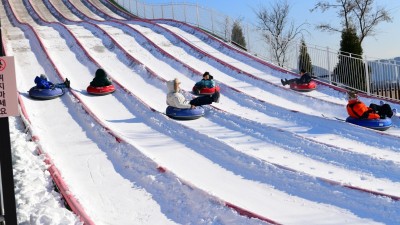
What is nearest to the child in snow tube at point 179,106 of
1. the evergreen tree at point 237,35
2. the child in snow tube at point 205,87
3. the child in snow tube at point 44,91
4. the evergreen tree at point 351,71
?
the child in snow tube at point 205,87

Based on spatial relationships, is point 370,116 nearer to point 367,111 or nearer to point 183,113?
point 367,111

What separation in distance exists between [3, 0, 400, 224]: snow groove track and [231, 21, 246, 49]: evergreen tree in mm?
6256

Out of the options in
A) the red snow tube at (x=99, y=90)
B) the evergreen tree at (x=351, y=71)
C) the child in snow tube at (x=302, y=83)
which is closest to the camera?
the red snow tube at (x=99, y=90)

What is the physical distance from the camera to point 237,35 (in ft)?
68.1

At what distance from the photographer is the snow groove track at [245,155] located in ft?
19.4

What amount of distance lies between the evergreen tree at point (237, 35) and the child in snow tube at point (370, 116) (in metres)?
11.0

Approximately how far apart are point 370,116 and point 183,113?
3.67m

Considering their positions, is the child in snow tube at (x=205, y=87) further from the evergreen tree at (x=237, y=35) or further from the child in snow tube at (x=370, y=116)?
the evergreen tree at (x=237, y=35)

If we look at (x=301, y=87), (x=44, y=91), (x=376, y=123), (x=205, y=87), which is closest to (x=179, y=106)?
(x=205, y=87)

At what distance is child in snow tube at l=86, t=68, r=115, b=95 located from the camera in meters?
11.8

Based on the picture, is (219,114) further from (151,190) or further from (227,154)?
(151,190)

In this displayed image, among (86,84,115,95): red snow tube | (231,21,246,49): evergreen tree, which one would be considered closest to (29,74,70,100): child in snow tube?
(86,84,115,95): red snow tube

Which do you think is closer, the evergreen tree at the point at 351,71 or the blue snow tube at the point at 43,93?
the blue snow tube at the point at 43,93

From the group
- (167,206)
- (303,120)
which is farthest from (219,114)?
(167,206)
